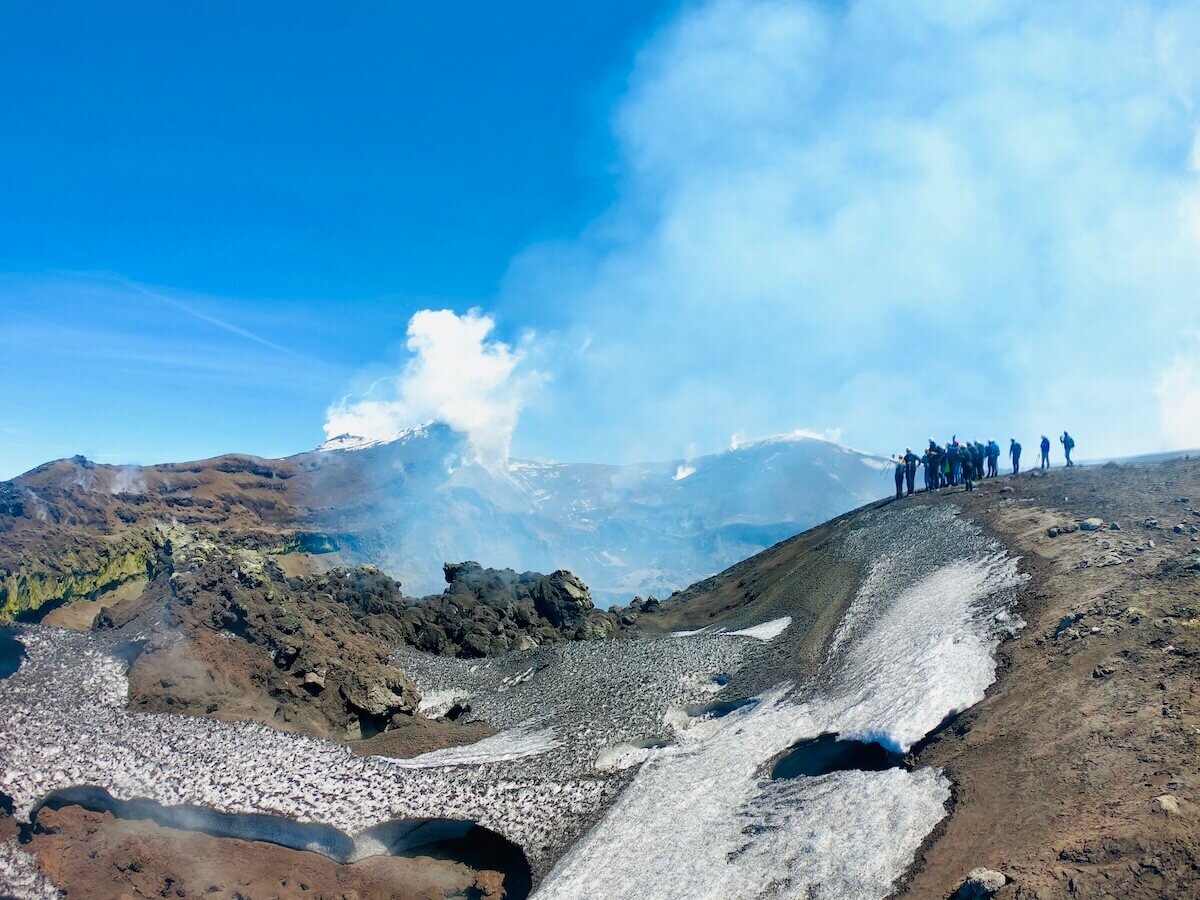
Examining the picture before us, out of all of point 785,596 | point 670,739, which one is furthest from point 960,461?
point 670,739

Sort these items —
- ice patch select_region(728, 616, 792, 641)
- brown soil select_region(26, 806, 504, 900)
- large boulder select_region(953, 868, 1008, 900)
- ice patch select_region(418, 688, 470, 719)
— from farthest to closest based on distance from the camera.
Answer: ice patch select_region(728, 616, 792, 641) → ice patch select_region(418, 688, 470, 719) → brown soil select_region(26, 806, 504, 900) → large boulder select_region(953, 868, 1008, 900)

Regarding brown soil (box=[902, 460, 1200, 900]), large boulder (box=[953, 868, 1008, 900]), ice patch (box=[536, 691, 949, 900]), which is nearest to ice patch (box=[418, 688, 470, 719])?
ice patch (box=[536, 691, 949, 900])

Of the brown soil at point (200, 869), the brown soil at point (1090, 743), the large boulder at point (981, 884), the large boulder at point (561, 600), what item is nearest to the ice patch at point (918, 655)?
the brown soil at point (1090, 743)

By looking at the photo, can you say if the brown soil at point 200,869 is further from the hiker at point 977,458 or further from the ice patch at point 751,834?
the hiker at point 977,458

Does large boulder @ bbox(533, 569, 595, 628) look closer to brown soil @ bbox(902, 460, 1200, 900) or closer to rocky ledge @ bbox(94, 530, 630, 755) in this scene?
rocky ledge @ bbox(94, 530, 630, 755)

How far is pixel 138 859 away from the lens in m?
15.3

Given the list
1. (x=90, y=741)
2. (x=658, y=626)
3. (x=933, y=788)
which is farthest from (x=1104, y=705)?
(x=658, y=626)

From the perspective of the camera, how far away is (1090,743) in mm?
12805

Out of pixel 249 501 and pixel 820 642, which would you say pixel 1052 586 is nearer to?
pixel 820 642

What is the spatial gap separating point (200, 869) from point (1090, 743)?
18089 mm

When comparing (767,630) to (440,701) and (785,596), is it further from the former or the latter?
(440,701)

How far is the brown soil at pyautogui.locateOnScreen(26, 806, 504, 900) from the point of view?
14.8 m

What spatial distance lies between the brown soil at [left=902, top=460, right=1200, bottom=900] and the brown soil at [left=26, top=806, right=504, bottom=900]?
419 inches

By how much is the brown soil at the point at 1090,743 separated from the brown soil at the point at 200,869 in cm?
1065
